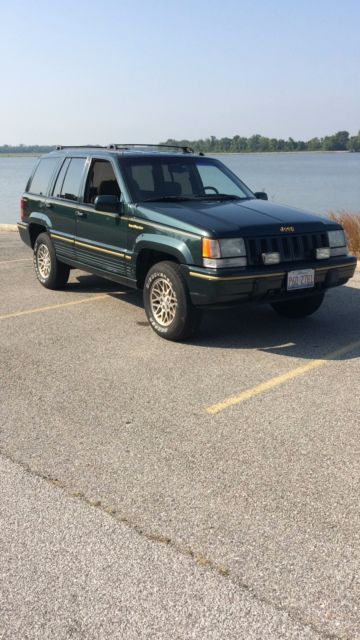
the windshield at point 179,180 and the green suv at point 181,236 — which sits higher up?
the windshield at point 179,180

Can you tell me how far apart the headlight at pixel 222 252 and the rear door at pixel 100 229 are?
1.28 metres

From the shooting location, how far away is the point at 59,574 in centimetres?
269

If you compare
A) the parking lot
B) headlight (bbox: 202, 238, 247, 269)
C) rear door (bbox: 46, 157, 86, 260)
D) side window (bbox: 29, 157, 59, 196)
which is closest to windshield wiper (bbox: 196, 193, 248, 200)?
headlight (bbox: 202, 238, 247, 269)

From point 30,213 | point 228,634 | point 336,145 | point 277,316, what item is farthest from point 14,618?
point 336,145

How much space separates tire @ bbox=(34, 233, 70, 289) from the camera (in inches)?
329

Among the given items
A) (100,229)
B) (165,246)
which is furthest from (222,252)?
(100,229)

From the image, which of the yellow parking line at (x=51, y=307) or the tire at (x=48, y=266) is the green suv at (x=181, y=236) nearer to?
the tire at (x=48, y=266)

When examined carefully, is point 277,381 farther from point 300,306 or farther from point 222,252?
point 300,306

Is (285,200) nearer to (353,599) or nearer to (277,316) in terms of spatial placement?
(277,316)

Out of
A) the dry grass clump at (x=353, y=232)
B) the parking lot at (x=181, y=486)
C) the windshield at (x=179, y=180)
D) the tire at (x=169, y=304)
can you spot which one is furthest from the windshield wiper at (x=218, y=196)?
the dry grass clump at (x=353, y=232)

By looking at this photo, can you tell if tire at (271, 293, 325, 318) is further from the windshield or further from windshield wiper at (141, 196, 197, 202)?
windshield wiper at (141, 196, 197, 202)

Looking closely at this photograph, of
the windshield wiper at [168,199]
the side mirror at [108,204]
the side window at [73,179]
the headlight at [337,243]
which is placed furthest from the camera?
the side window at [73,179]

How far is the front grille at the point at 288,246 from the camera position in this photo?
572 centimetres

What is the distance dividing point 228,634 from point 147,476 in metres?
1.26
